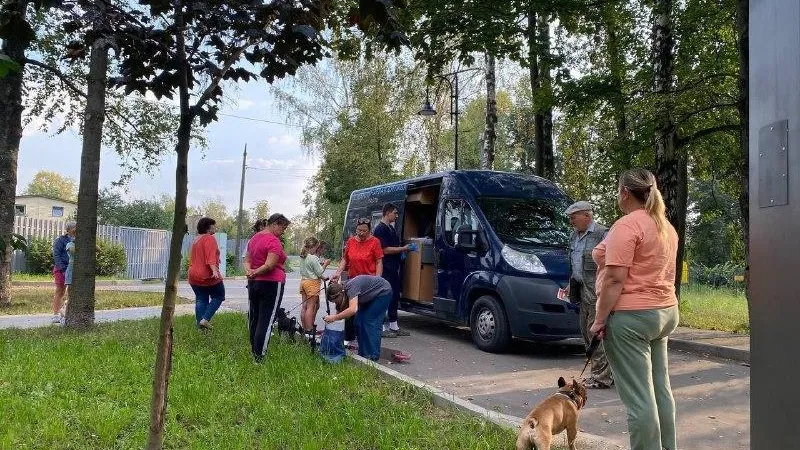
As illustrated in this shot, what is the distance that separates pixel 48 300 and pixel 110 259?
10080 mm

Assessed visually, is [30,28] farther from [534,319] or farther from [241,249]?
[241,249]

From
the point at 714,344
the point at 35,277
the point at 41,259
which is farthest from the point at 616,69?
the point at 41,259

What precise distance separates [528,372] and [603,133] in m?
11.4

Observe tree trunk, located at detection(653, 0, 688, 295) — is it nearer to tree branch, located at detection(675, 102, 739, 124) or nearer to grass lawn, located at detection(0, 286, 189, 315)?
tree branch, located at detection(675, 102, 739, 124)

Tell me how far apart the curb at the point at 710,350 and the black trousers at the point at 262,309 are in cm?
592

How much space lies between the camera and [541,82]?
13734 mm

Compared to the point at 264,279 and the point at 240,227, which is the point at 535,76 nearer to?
the point at 264,279

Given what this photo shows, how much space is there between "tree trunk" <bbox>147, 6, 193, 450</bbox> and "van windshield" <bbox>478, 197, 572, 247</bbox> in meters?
5.63

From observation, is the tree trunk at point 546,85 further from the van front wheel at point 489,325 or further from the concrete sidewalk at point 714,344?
the van front wheel at point 489,325

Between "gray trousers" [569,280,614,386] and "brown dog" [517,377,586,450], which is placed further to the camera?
"gray trousers" [569,280,614,386]

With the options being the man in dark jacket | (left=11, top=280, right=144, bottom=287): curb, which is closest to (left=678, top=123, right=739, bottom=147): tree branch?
the man in dark jacket

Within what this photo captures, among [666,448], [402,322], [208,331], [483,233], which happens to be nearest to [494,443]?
[666,448]

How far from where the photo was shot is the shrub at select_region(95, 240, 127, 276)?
24344 mm

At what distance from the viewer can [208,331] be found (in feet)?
29.2
